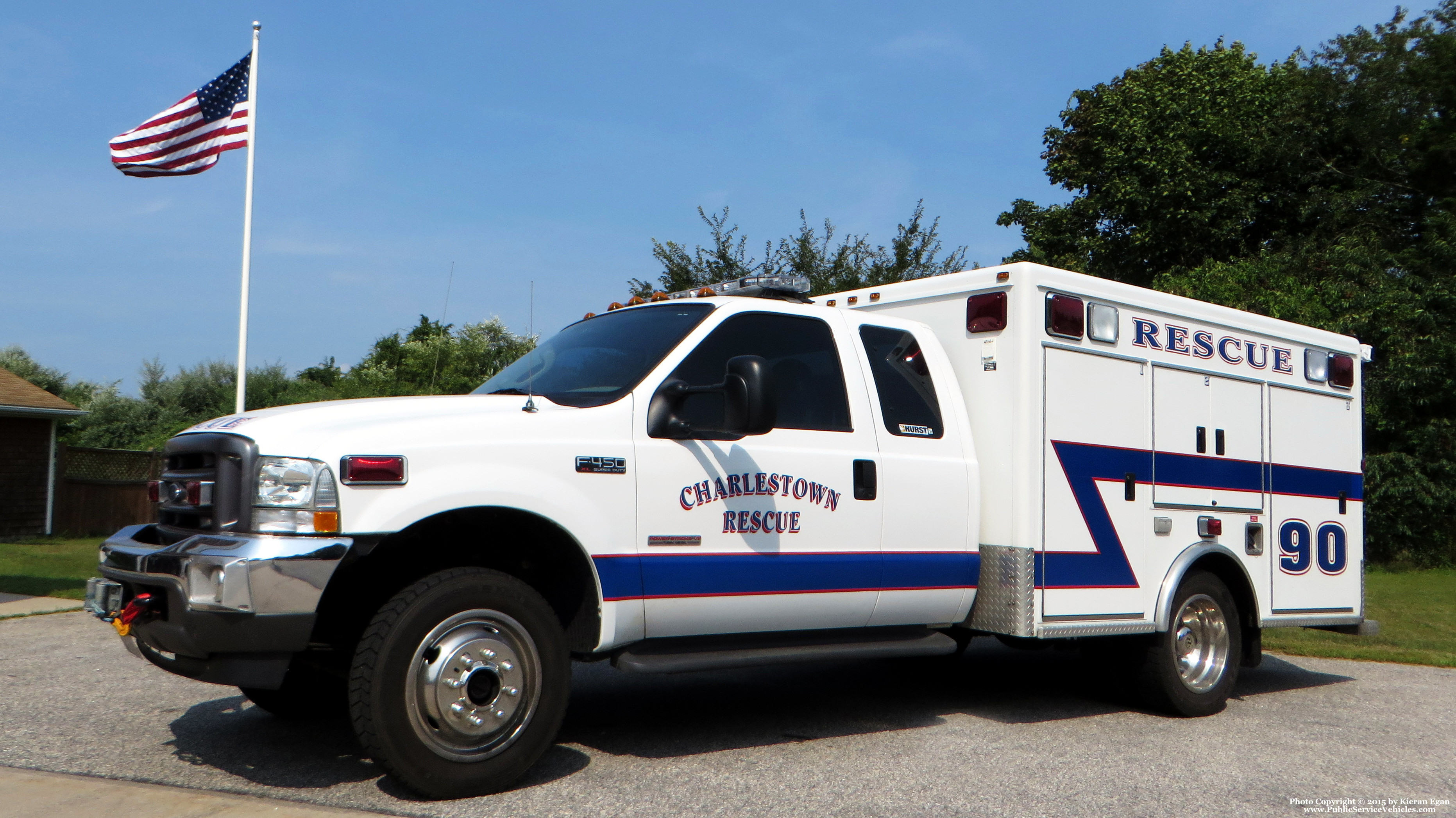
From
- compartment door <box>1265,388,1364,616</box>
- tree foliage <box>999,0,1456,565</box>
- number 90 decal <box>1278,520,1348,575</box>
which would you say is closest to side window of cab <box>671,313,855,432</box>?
compartment door <box>1265,388,1364,616</box>

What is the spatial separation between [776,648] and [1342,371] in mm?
5147

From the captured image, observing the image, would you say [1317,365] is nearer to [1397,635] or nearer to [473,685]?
[1397,635]

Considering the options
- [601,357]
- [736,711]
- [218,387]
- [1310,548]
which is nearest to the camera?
[601,357]

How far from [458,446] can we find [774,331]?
189 centimetres

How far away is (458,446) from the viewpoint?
472cm

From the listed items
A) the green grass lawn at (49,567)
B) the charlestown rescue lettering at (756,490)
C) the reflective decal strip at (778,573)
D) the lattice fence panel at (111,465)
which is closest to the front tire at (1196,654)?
the reflective decal strip at (778,573)

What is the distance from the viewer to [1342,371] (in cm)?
837

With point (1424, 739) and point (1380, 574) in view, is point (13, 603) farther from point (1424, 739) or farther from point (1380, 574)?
point (1380, 574)

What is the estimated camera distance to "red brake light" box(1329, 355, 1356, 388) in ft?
27.2

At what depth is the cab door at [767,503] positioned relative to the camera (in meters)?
5.27

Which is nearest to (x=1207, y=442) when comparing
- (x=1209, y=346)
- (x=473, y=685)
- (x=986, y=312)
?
(x=1209, y=346)

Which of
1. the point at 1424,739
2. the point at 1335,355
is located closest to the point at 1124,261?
the point at 1335,355

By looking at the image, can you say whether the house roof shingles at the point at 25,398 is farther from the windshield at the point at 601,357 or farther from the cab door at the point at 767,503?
the cab door at the point at 767,503

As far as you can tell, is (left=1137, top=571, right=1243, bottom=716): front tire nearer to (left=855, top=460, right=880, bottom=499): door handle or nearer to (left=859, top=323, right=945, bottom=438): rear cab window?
(left=859, top=323, right=945, bottom=438): rear cab window
